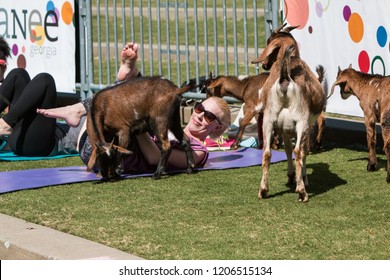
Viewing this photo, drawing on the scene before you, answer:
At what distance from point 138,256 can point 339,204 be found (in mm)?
2063

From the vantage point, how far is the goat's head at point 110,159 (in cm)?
854

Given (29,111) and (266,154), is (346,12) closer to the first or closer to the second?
(266,154)

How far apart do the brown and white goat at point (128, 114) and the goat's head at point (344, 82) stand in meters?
1.55

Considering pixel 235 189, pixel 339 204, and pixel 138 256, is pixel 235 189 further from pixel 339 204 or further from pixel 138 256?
pixel 138 256

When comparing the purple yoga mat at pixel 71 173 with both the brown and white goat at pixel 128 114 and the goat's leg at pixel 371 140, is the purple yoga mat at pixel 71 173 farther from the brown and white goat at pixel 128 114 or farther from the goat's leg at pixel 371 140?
the goat's leg at pixel 371 140

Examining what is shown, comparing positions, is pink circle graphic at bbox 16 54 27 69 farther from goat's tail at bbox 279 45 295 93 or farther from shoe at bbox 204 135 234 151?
goat's tail at bbox 279 45 295 93

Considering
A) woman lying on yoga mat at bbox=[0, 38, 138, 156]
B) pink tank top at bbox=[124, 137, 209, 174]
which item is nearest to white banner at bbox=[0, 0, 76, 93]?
woman lying on yoga mat at bbox=[0, 38, 138, 156]

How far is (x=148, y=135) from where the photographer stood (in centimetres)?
910

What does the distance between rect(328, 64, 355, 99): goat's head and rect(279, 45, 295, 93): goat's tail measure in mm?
1833

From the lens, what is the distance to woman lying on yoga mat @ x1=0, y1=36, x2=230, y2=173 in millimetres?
9164

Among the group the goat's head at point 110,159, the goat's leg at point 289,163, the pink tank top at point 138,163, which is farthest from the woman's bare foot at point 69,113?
the goat's leg at point 289,163

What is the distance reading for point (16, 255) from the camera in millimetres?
6516

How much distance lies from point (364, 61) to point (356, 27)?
0.34 m
